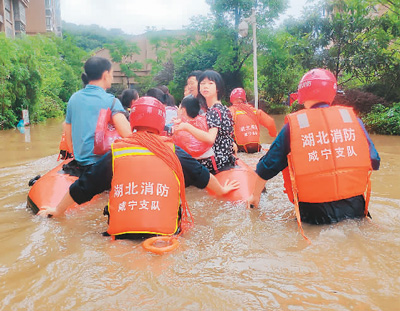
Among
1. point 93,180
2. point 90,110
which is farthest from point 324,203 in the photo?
point 90,110

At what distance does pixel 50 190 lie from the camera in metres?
3.66

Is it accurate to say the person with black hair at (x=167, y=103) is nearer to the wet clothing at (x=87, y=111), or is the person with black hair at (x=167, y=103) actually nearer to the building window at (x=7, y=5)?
the wet clothing at (x=87, y=111)

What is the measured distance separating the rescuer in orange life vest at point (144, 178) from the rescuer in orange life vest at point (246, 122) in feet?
15.0

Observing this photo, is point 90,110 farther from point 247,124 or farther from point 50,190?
point 247,124

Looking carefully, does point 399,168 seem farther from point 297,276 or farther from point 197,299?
point 197,299

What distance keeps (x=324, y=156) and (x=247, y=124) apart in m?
4.43

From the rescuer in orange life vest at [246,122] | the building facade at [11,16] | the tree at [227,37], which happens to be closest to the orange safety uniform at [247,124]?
the rescuer in orange life vest at [246,122]

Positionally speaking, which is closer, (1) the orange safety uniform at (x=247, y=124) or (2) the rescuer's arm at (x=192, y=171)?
(2) the rescuer's arm at (x=192, y=171)

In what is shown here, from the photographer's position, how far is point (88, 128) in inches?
140

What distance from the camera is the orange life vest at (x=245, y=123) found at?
22.9 feet

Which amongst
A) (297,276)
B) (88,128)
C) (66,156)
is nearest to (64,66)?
(66,156)

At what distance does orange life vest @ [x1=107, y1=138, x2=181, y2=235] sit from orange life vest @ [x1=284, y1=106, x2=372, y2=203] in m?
0.91

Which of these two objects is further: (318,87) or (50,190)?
(50,190)

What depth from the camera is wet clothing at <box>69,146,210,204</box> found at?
2.52 meters
